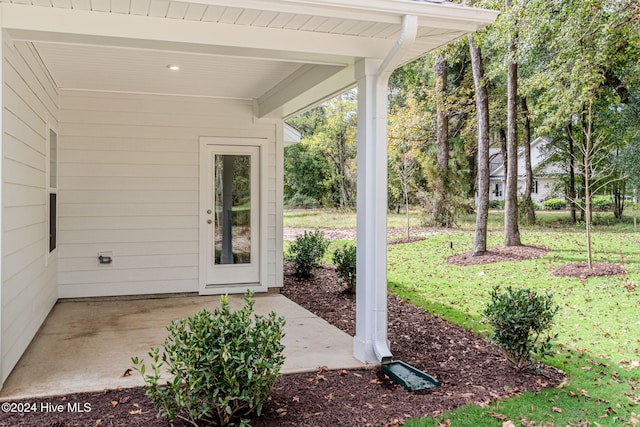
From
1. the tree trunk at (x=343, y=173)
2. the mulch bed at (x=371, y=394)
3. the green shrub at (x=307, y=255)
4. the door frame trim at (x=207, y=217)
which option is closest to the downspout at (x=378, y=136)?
the mulch bed at (x=371, y=394)

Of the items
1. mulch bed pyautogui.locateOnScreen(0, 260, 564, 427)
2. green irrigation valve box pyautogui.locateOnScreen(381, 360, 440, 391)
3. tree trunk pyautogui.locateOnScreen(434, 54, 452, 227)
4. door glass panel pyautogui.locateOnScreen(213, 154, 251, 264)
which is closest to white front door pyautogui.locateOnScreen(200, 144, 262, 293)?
door glass panel pyautogui.locateOnScreen(213, 154, 251, 264)

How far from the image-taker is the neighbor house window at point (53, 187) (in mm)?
5680

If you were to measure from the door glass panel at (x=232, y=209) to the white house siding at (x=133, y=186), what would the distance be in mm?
297

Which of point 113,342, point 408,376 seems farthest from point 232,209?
point 408,376

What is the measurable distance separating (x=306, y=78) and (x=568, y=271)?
18.2 feet

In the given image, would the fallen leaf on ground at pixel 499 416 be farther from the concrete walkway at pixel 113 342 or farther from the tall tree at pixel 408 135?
the tall tree at pixel 408 135

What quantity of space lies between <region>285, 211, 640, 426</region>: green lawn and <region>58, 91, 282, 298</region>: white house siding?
3288 millimetres

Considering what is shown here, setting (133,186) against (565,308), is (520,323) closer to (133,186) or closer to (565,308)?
(565,308)

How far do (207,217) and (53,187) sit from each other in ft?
6.06

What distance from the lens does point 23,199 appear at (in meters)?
4.01

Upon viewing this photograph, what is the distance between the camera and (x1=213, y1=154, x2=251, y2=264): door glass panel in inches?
271

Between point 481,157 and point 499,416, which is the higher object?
point 481,157

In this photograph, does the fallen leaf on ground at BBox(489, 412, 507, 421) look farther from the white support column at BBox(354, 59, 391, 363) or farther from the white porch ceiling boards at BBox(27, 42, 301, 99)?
the white porch ceiling boards at BBox(27, 42, 301, 99)

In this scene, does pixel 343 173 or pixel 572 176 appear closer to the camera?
pixel 572 176
